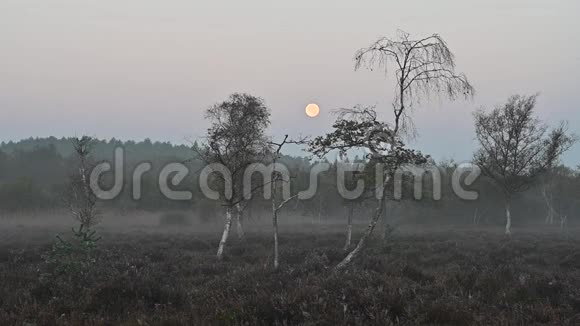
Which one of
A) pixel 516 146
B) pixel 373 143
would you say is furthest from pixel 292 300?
pixel 516 146

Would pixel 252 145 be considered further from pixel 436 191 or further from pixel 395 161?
pixel 436 191

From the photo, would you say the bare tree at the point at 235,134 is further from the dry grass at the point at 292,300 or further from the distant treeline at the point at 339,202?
the distant treeline at the point at 339,202

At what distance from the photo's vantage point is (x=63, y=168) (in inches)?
4237

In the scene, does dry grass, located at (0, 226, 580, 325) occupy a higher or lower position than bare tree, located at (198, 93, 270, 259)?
lower

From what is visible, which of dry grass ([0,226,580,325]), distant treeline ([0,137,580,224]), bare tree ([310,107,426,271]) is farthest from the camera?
distant treeline ([0,137,580,224])

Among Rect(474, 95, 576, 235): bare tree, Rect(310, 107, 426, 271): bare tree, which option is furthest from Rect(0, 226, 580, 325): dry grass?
Rect(474, 95, 576, 235): bare tree

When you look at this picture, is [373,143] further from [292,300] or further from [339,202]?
[339,202]

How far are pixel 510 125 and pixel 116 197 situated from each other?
53.1m

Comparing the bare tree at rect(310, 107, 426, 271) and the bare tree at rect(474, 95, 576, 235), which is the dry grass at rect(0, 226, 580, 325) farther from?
the bare tree at rect(474, 95, 576, 235)

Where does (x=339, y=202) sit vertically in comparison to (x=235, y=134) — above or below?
below

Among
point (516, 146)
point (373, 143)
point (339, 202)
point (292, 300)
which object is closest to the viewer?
point (292, 300)

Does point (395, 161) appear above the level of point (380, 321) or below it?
above

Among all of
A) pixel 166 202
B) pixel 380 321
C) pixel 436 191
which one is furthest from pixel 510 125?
pixel 166 202

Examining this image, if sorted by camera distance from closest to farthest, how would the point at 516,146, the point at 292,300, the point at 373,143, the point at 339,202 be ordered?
the point at 292,300 → the point at 373,143 → the point at 516,146 → the point at 339,202
